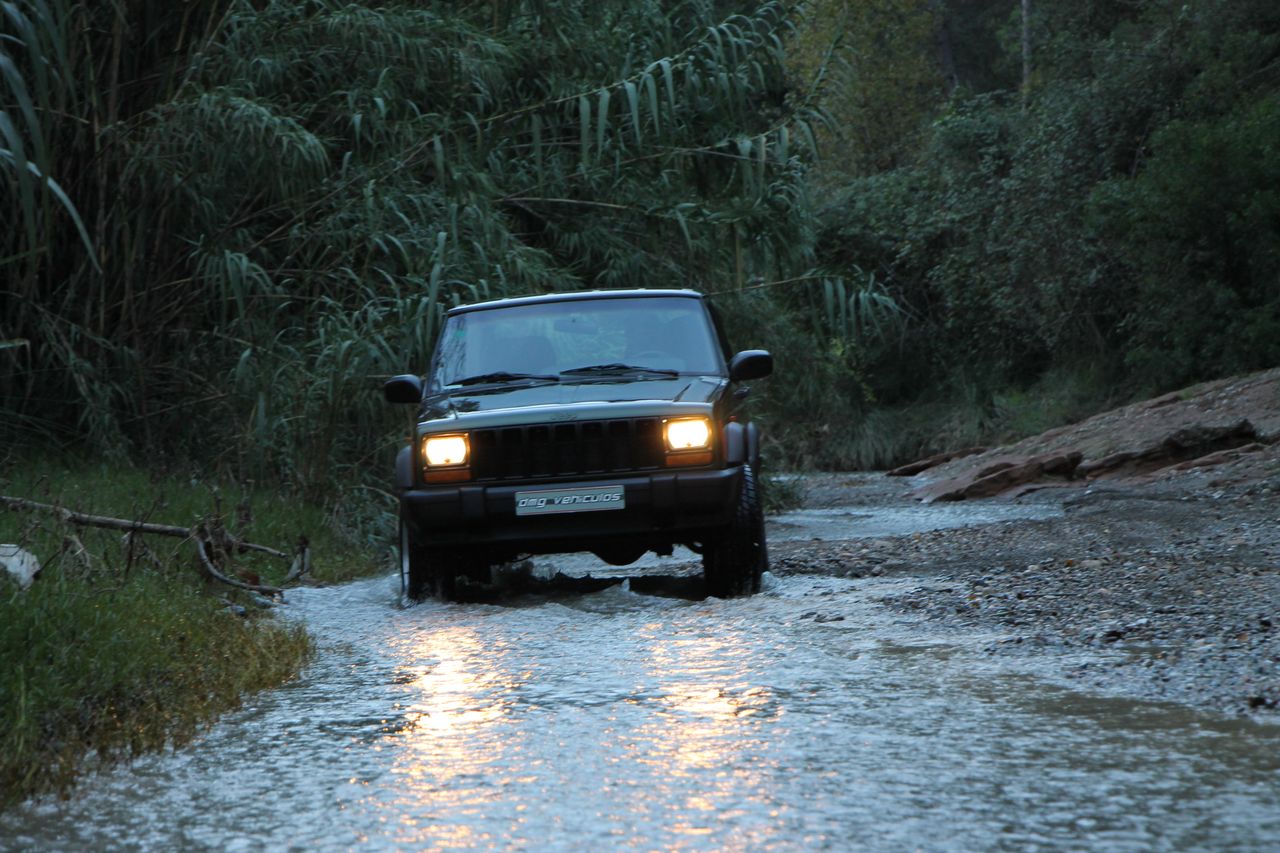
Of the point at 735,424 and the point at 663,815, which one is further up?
the point at 735,424

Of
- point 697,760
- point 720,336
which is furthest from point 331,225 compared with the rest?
point 697,760

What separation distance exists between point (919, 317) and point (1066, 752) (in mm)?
31235

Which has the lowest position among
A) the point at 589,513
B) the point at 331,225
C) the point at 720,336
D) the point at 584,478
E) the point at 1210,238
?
the point at 589,513

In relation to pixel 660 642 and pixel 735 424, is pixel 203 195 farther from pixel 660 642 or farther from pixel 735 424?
pixel 660 642

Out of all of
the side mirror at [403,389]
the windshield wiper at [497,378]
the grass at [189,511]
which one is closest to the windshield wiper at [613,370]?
the windshield wiper at [497,378]

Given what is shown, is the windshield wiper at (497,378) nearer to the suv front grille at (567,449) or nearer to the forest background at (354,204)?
the suv front grille at (567,449)

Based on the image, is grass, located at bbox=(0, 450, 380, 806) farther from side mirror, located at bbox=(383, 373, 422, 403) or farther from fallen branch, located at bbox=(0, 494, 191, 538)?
side mirror, located at bbox=(383, 373, 422, 403)

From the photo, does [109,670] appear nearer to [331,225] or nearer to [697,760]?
[697,760]

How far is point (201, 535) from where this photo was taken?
29.6 ft

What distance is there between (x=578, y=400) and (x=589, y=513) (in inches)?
24.9

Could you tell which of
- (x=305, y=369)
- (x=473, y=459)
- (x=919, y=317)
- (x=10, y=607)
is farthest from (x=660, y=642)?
(x=919, y=317)

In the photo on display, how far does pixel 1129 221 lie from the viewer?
2478 centimetres

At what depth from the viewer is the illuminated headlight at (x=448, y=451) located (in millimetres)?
8461

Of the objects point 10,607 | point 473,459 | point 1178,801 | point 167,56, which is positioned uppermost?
point 167,56
